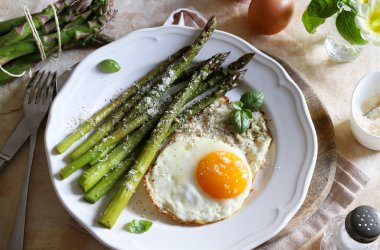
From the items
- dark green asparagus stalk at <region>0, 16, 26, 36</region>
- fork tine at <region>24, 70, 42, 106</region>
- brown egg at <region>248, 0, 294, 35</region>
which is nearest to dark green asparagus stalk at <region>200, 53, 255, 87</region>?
brown egg at <region>248, 0, 294, 35</region>

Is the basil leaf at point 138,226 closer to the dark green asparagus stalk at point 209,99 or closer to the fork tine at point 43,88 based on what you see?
the dark green asparagus stalk at point 209,99

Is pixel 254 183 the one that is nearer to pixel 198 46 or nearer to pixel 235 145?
pixel 235 145

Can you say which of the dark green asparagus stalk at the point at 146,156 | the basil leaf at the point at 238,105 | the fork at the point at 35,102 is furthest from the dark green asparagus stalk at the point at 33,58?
the basil leaf at the point at 238,105

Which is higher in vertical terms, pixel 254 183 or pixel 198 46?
pixel 198 46

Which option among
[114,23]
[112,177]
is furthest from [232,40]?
[112,177]

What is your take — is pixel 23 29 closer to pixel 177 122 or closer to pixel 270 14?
pixel 177 122

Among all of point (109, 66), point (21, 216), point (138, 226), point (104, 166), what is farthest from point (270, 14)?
point (21, 216)

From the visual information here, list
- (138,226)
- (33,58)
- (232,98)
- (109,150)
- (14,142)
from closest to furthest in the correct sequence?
(138,226), (109,150), (14,142), (232,98), (33,58)
